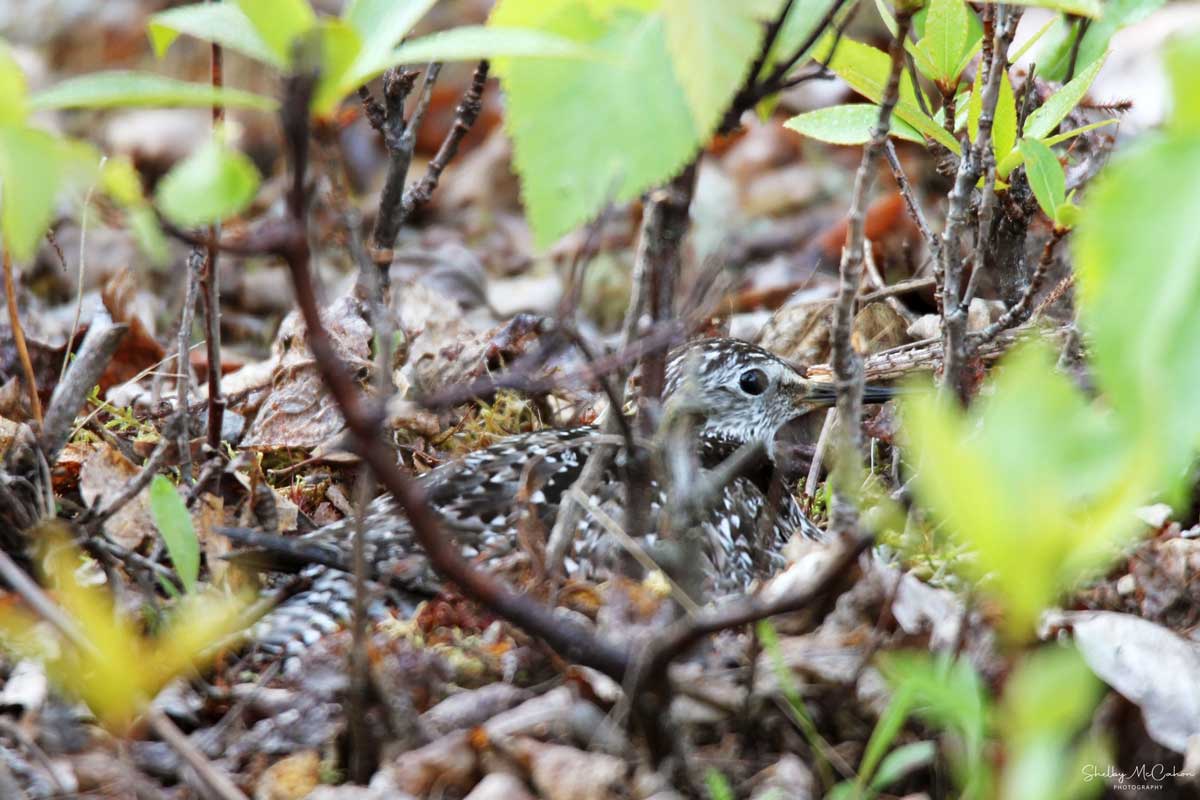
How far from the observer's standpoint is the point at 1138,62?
7.80 m

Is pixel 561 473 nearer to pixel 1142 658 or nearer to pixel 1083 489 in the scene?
pixel 1142 658

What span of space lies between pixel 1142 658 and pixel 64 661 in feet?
6.50

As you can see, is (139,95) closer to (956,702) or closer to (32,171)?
(32,171)

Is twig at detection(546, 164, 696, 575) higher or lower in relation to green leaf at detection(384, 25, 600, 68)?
lower

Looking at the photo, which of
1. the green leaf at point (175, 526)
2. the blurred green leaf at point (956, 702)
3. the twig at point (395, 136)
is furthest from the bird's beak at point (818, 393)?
the green leaf at point (175, 526)

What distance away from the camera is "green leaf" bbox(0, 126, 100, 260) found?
159 centimetres

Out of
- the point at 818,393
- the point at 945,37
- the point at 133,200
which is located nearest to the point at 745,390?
the point at 818,393

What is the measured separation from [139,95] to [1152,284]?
1300 mm

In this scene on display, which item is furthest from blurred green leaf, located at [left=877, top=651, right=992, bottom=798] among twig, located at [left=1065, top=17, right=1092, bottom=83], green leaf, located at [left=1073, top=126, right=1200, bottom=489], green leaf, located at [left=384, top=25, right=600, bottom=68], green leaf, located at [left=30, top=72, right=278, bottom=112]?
twig, located at [left=1065, top=17, right=1092, bottom=83]

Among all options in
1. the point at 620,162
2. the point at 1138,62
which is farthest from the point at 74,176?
the point at 1138,62

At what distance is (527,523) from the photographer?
293 centimetres

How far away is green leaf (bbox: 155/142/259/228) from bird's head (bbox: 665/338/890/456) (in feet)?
10.0

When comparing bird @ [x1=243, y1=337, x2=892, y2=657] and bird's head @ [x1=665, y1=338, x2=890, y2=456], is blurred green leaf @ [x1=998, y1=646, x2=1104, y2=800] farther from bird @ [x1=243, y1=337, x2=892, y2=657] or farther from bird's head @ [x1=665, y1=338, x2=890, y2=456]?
bird's head @ [x1=665, y1=338, x2=890, y2=456]

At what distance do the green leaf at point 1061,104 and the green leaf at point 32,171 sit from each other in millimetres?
2162
